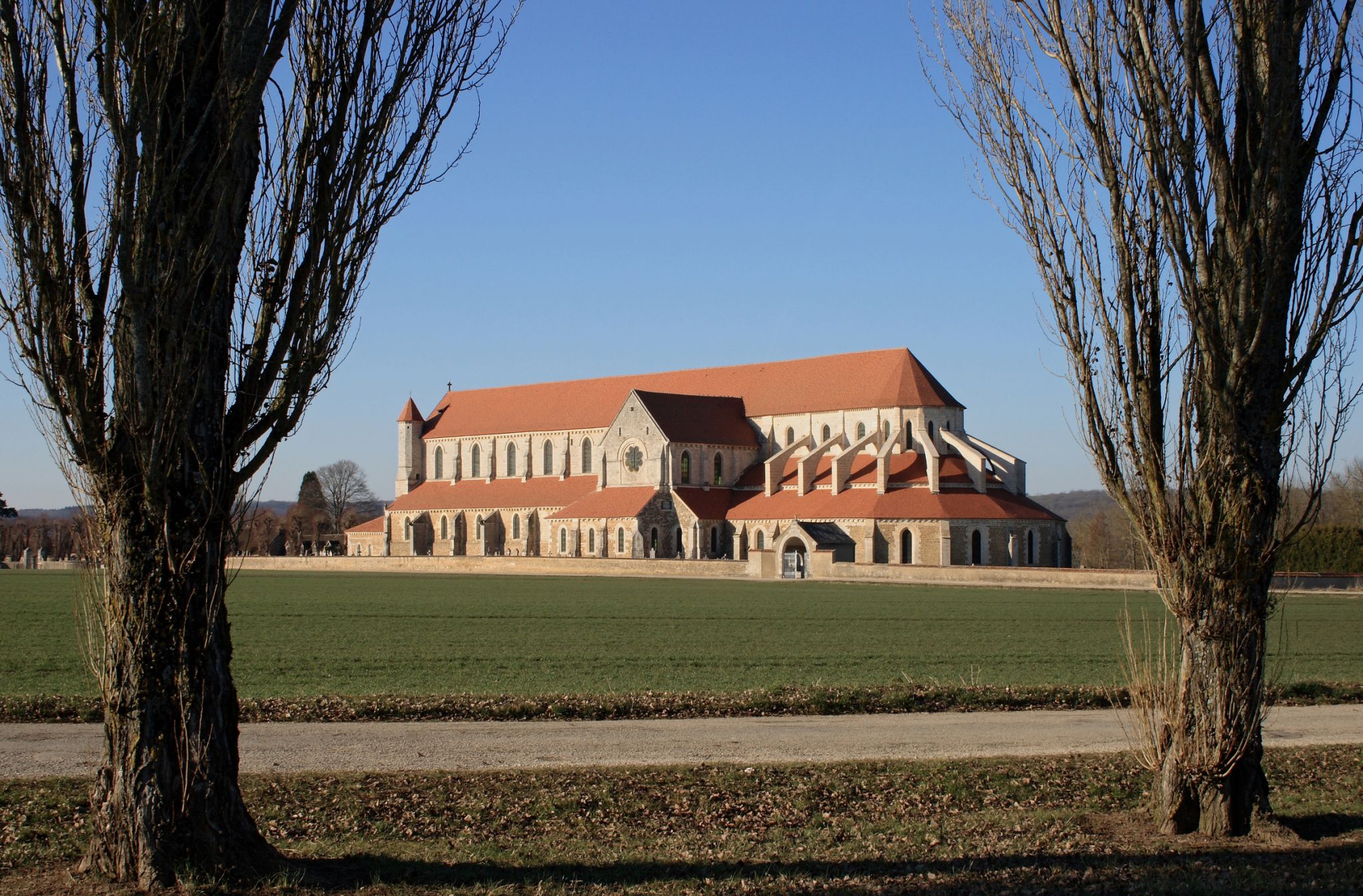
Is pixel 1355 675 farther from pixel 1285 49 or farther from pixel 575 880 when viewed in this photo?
pixel 575 880

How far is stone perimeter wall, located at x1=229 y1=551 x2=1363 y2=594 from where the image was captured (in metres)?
56.5

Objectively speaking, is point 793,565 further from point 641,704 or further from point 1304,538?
point 641,704

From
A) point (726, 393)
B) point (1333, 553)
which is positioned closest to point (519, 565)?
point (726, 393)

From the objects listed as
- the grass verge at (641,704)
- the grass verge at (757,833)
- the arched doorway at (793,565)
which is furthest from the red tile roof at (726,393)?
the grass verge at (757,833)

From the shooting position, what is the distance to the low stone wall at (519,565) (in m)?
69.1

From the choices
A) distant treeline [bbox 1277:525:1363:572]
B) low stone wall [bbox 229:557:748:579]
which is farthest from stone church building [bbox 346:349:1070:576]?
distant treeline [bbox 1277:525:1363:572]

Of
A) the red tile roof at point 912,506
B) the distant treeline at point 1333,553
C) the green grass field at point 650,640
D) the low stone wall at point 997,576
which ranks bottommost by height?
the green grass field at point 650,640

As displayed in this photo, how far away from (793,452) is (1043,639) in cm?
5315

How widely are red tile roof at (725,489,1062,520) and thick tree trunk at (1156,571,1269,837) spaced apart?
58.6 meters

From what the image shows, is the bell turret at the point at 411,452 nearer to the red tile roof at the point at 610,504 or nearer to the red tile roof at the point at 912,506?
the red tile roof at the point at 610,504

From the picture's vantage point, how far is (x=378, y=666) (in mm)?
21781

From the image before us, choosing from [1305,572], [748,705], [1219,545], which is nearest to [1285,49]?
[1219,545]

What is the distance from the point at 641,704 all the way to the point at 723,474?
69.3 m

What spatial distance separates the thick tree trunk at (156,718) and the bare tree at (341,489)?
143 metres
